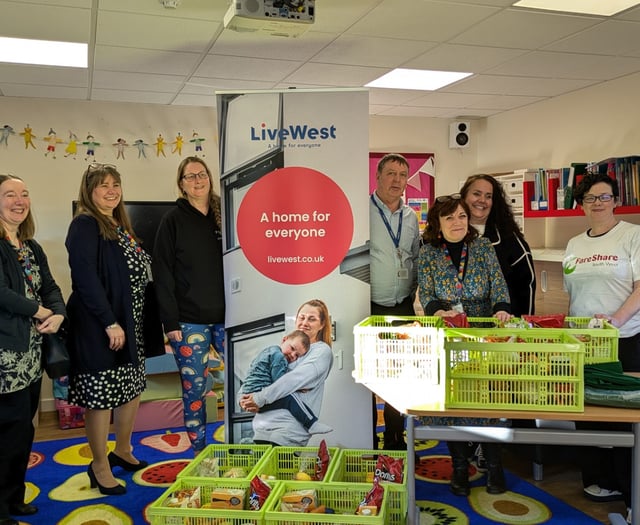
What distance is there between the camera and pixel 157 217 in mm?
4621

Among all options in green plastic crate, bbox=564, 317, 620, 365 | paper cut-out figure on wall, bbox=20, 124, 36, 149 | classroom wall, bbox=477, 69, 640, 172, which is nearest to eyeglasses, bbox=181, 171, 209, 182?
green plastic crate, bbox=564, 317, 620, 365

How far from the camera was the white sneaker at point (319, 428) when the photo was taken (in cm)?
290

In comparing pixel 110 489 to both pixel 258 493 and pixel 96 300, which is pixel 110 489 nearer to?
pixel 96 300

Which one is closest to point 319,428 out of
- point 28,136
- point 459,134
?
point 28,136

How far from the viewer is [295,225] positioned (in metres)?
2.89

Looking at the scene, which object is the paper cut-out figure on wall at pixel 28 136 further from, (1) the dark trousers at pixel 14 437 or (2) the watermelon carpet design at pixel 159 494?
(1) the dark trousers at pixel 14 437

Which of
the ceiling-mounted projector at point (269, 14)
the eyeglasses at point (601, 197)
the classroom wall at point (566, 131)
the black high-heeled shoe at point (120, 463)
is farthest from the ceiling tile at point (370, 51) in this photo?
the black high-heeled shoe at point (120, 463)

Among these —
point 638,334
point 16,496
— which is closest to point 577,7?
point 638,334

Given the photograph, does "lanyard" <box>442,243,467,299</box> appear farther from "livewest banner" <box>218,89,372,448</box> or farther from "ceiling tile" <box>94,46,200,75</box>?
"ceiling tile" <box>94,46,200,75</box>

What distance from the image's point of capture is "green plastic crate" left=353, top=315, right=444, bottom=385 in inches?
85.5

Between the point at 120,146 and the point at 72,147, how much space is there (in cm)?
36

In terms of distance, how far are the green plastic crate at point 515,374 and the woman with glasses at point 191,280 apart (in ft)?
4.27

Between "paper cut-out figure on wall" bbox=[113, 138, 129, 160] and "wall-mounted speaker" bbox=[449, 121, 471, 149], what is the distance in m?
2.99

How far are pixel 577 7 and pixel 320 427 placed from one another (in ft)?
7.87
